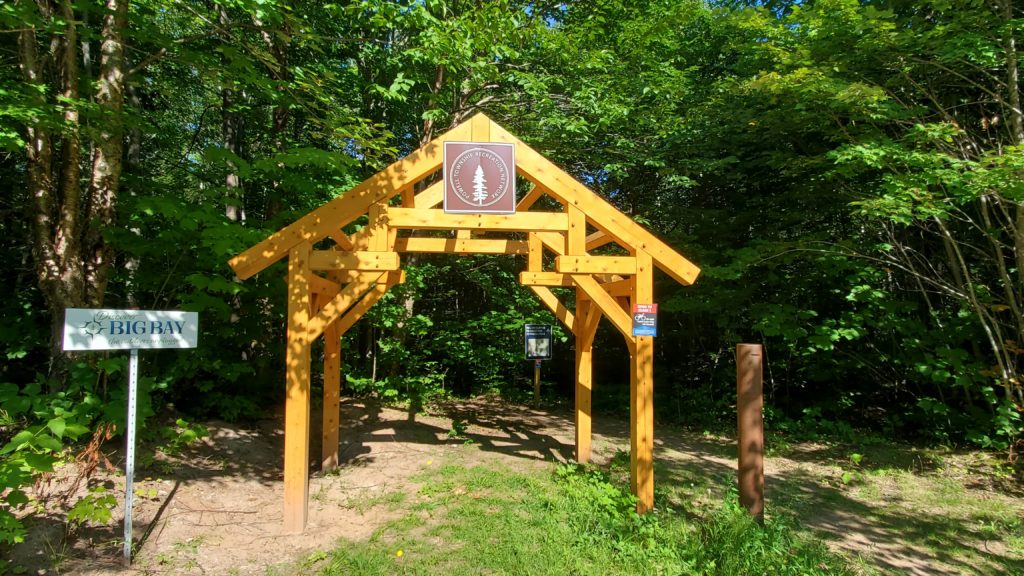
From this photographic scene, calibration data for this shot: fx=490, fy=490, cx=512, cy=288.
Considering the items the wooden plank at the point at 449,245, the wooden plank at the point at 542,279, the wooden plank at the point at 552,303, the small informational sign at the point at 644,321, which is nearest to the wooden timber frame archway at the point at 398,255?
the small informational sign at the point at 644,321

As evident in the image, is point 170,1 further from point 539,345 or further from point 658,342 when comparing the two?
point 658,342

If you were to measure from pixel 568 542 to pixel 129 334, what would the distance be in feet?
11.9

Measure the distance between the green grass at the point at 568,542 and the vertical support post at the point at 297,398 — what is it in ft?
1.96

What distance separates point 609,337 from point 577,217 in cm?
893

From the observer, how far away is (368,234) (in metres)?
4.44

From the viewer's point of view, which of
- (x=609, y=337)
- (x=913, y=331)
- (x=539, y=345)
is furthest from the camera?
(x=609, y=337)

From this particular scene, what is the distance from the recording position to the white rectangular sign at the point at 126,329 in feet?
10.7

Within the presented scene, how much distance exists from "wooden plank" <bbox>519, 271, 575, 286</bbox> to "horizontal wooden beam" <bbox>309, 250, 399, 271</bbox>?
1.72 meters

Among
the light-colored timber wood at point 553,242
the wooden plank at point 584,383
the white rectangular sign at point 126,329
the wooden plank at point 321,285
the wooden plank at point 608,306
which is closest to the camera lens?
the white rectangular sign at point 126,329

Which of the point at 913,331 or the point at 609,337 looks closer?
the point at 913,331

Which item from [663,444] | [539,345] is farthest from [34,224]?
[663,444]

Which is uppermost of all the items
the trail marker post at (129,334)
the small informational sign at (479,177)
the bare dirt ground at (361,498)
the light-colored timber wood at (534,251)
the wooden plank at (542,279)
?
the small informational sign at (479,177)

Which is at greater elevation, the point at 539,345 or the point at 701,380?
the point at 539,345

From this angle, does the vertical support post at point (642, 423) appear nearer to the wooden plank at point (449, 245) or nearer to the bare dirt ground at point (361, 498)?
the bare dirt ground at point (361, 498)
